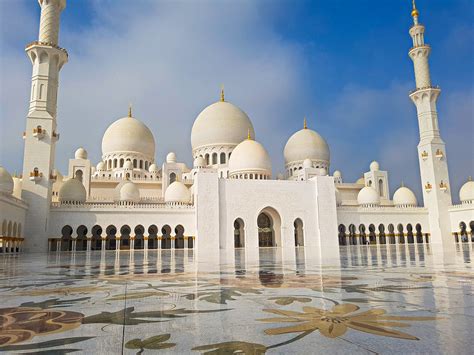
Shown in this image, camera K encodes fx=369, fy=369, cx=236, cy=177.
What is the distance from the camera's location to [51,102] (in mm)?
19453

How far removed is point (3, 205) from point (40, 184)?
3.59 metres

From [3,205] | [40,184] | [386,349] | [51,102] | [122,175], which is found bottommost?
[386,349]

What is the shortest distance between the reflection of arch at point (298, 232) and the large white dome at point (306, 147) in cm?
774

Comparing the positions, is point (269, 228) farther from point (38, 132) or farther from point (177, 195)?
point (38, 132)

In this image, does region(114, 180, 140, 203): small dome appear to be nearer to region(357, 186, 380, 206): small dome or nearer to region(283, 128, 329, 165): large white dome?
region(283, 128, 329, 165): large white dome

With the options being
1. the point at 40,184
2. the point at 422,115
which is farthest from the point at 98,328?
the point at 422,115

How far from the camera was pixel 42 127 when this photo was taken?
61.4 ft

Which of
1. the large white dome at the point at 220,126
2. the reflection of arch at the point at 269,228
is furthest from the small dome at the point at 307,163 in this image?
the reflection of arch at the point at 269,228

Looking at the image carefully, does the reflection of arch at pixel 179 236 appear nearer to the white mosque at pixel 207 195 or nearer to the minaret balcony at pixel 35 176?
the white mosque at pixel 207 195

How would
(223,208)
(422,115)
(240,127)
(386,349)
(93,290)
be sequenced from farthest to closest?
(240,127) → (422,115) → (223,208) → (93,290) → (386,349)

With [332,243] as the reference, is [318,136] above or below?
above

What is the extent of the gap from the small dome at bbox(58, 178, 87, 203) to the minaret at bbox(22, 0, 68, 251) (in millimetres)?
2208

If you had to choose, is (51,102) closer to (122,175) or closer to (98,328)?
(122,175)

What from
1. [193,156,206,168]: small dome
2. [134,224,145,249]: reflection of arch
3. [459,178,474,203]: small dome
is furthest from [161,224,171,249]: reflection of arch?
[459,178,474,203]: small dome
